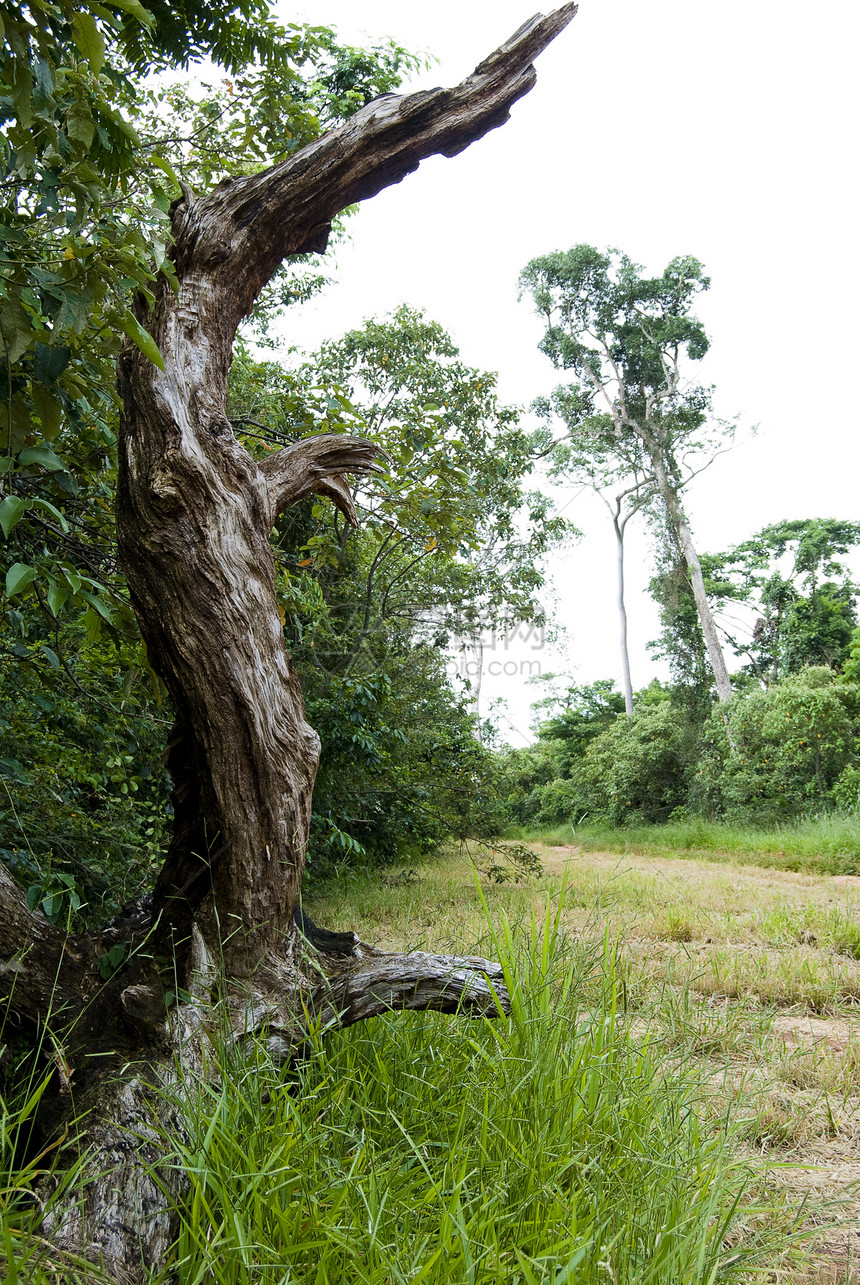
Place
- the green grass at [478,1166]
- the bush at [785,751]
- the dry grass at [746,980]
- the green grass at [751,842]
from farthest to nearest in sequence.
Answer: the bush at [785,751] → the green grass at [751,842] → the dry grass at [746,980] → the green grass at [478,1166]

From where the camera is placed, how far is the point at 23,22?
4.32 feet

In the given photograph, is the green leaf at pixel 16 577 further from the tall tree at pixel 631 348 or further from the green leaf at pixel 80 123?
the tall tree at pixel 631 348

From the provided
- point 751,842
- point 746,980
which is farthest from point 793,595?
point 746,980

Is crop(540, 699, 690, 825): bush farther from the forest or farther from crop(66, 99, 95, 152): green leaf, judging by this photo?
crop(66, 99, 95, 152): green leaf

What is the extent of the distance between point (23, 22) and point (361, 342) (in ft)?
30.1

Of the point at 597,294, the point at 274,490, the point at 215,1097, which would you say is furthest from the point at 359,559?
the point at 597,294

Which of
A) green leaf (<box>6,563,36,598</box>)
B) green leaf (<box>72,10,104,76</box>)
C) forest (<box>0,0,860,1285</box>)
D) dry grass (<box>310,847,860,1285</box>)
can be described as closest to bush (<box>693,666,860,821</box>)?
dry grass (<box>310,847,860,1285</box>)

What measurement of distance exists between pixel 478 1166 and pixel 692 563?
1594 cm

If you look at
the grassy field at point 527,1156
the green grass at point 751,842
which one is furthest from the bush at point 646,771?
the grassy field at point 527,1156

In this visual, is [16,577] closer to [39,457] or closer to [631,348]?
[39,457]

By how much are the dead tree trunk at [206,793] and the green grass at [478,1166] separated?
137 mm

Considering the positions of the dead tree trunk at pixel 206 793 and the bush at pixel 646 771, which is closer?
the dead tree trunk at pixel 206 793

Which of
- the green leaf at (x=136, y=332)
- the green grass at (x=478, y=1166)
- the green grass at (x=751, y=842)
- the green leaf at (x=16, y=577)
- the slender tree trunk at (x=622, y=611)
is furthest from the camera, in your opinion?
the slender tree trunk at (x=622, y=611)

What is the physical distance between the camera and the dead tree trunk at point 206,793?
5.48ft
